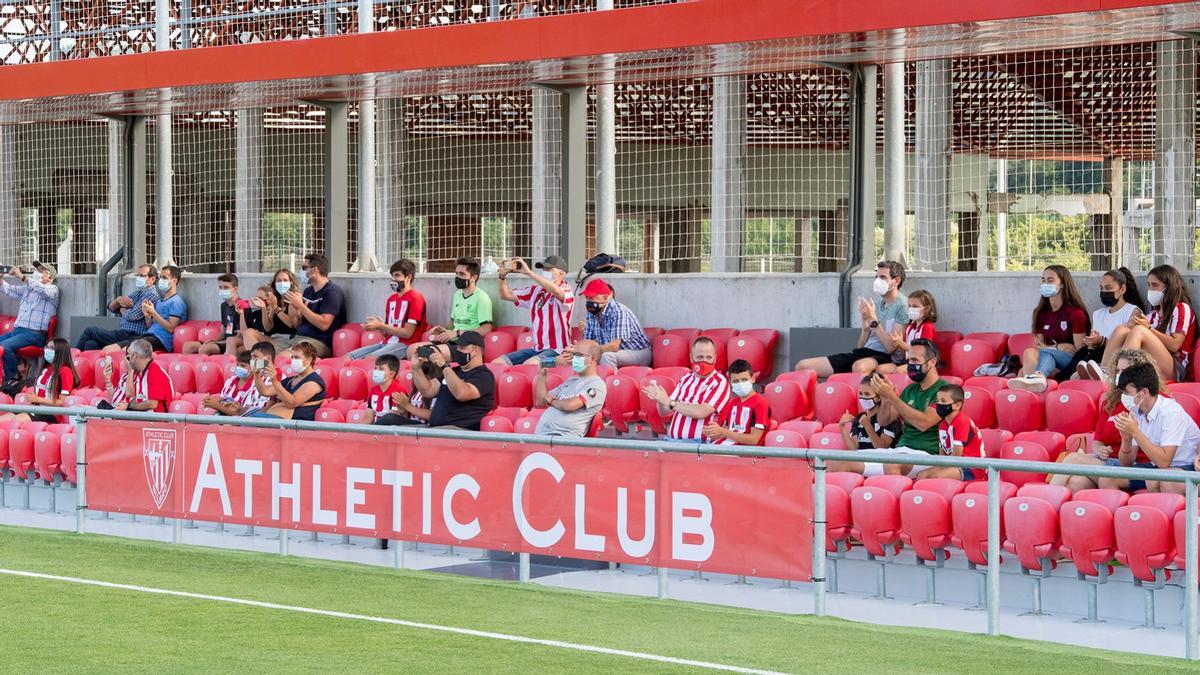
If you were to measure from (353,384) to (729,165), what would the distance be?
427 cm

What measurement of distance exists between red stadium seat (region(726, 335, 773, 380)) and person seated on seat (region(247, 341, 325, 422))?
3229 millimetres

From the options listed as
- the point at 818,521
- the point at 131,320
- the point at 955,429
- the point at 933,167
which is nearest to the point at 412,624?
the point at 818,521

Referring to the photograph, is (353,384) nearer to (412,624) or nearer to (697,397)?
(697,397)

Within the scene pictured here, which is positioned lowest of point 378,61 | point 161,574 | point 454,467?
point 161,574

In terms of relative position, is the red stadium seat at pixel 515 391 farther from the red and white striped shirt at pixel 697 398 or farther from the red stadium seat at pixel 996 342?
the red stadium seat at pixel 996 342

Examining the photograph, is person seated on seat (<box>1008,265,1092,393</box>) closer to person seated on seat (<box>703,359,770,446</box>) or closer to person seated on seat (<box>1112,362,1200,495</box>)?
person seated on seat (<box>703,359,770,446</box>)

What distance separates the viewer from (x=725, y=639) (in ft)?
25.9

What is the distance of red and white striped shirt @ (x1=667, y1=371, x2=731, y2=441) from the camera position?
1087 centimetres

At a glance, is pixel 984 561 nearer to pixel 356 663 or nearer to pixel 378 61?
pixel 356 663

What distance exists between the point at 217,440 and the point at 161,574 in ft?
3.74

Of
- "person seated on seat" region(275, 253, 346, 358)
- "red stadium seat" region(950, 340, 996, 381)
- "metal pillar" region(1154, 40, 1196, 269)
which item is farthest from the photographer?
"person seated on seat" region(275, 253, 346, 358)

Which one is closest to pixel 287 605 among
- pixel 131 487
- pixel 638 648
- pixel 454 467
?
pixel 454 467

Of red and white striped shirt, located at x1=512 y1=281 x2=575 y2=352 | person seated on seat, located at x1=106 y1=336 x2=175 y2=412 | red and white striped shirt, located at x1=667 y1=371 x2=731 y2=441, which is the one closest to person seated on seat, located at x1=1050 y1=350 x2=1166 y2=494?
red and white striped shirt, located at x1=667 y1=371 x2=731 y2=441

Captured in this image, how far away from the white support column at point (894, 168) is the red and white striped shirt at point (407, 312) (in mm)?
4244
